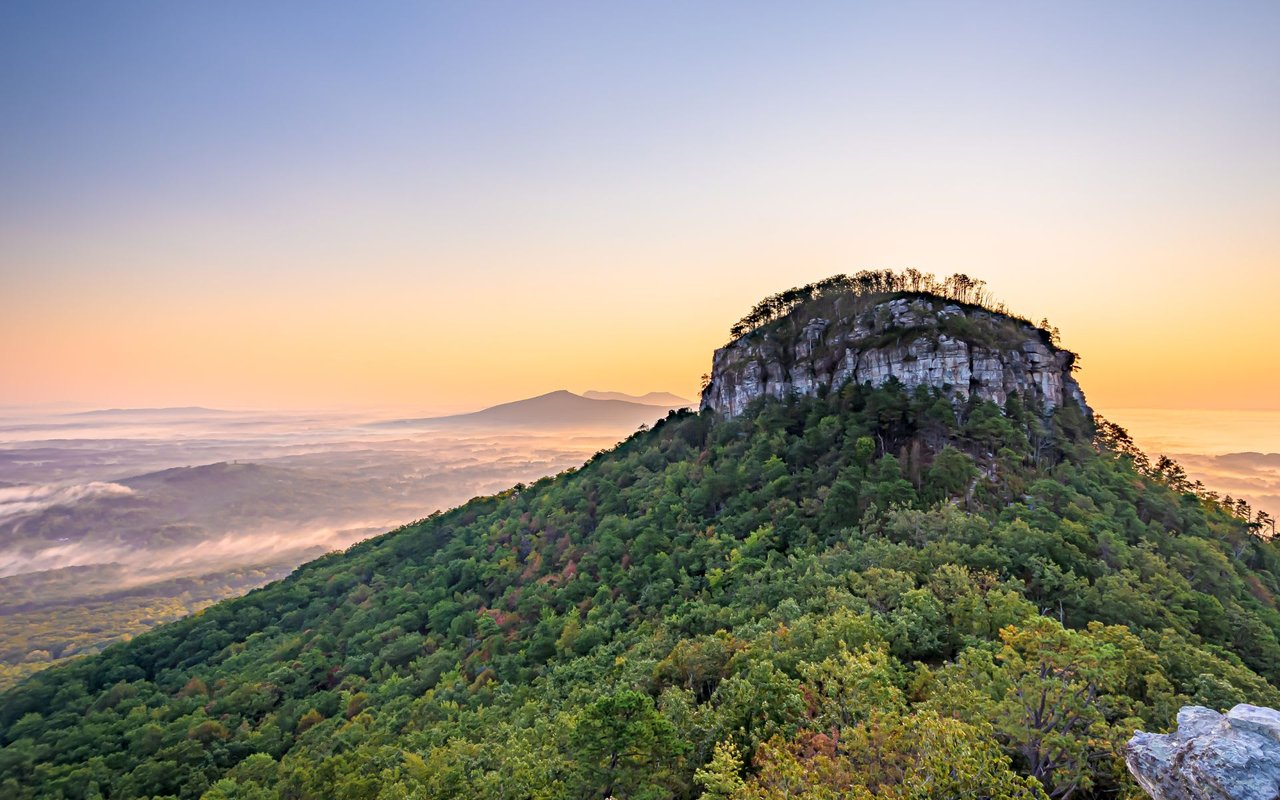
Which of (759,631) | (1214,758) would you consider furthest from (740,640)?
(1214,758)

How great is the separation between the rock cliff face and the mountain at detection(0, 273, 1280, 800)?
89cm

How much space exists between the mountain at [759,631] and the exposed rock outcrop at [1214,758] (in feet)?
9.05

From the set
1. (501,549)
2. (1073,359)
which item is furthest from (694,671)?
(1073,359)

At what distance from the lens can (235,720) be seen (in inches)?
2507

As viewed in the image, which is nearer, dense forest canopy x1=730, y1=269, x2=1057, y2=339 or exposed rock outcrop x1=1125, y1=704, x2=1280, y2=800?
exposed rock outcrop x1=1125, y1=704, x2=1280, y2=800

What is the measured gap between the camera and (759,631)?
35750 mm

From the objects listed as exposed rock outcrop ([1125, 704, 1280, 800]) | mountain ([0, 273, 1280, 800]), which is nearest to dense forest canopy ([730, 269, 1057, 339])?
mountain ([0, 273, 1280, 800])

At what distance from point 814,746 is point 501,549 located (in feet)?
237

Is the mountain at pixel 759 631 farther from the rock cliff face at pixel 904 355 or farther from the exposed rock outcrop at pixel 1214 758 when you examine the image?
the exposed rock outcrop at pixel 1214 758

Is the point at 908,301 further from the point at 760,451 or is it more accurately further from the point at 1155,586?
the point at 1155,586

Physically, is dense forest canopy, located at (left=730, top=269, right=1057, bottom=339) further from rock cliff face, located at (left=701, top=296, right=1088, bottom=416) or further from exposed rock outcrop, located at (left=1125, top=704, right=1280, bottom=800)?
exposed rock outcrop, located at (left=1125, top=704, right=1280, bottom=800)

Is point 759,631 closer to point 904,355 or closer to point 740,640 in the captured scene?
point 740,640

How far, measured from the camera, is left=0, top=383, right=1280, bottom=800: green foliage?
20.7 m

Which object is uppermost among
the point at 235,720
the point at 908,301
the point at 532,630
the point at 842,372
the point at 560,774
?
the point at 908,301
